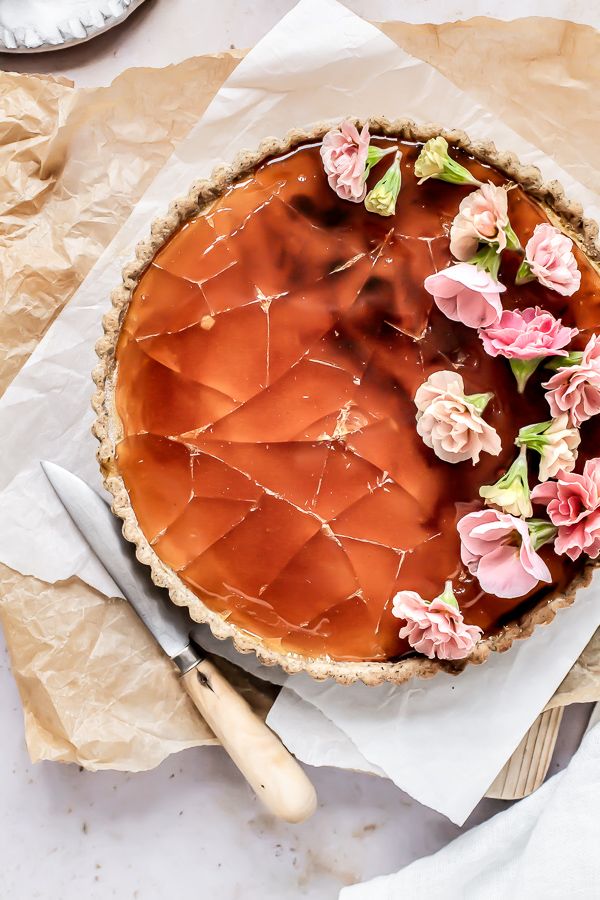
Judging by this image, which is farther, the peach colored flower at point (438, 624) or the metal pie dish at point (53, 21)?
the metal pie dish at point (53, 21)

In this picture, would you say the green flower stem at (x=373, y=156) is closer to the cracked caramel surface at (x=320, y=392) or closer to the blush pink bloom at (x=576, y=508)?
the cracked caramel surface at (x=320, y=392)

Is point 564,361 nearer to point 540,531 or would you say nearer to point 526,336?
point 526,336

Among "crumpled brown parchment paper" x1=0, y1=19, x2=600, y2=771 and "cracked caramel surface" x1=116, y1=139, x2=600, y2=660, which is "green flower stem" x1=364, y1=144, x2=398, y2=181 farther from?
"crumpled brown parchment paper" x1=0, y1=19, x2=600, y2=771

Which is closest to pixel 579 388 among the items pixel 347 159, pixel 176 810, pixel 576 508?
pixel 576 508

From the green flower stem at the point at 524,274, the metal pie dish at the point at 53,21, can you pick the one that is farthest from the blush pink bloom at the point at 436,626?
the metal pie dish at the point at 53,21

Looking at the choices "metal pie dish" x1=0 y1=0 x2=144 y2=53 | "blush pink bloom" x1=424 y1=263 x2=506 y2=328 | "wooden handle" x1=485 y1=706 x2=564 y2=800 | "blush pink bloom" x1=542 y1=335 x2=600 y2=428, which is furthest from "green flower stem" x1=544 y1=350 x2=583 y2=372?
"metal pie dish" x1=0 y1=0 x2=144 y2=53
